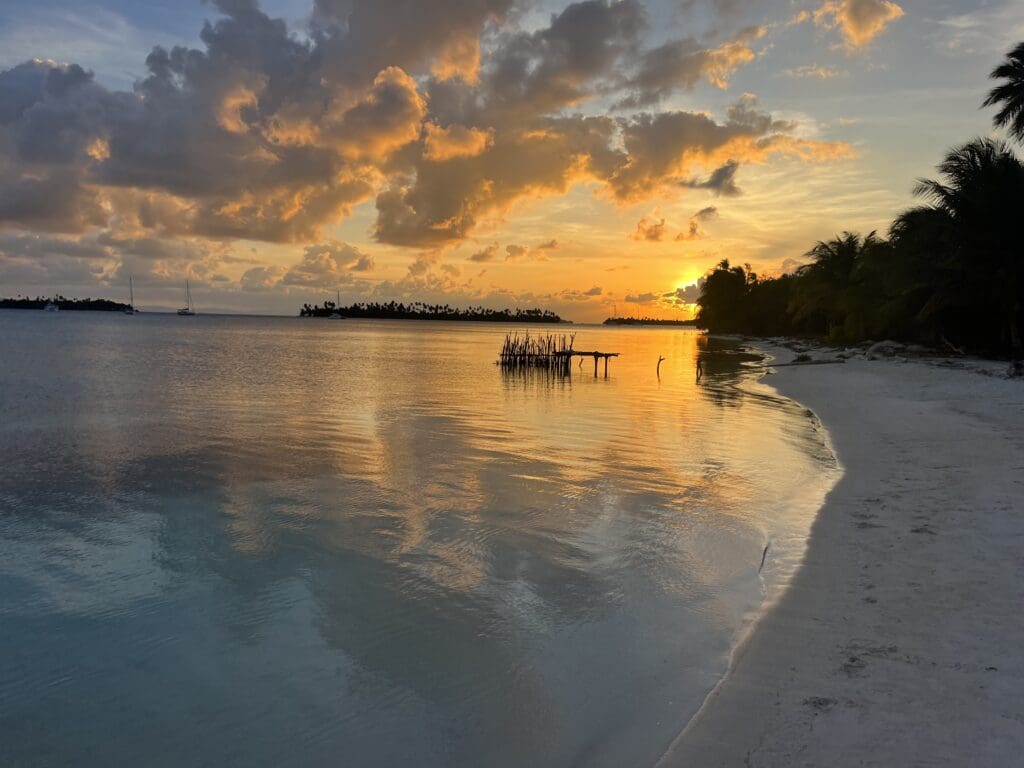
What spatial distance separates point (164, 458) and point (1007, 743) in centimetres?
1524

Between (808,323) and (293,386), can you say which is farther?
(808,323)

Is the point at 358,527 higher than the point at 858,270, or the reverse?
the point at 858,270

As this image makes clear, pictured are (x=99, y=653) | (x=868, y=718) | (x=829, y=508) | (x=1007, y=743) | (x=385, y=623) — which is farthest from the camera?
(x=829, y=508)

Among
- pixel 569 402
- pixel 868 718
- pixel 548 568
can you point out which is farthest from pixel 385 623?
pixel 569 402

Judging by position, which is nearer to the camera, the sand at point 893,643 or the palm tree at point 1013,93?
the sand at point 893,643

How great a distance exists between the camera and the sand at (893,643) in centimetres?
393

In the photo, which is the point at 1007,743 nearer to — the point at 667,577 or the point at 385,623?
the point at 667,577

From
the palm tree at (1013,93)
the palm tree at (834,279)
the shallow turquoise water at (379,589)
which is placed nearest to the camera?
the shallow turquoise water at (379,589)

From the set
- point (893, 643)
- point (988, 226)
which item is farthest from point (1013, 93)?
point (893, 643)

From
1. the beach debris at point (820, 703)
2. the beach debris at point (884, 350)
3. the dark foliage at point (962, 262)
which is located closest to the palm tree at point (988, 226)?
the dark foliage at point (962, 262)

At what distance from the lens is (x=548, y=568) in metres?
7.74

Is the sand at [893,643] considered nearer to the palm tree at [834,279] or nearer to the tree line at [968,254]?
the tree line at [968,254]

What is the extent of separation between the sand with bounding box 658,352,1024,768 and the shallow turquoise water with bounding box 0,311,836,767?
407mm

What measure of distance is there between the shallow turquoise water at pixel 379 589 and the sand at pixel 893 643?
407 mm
